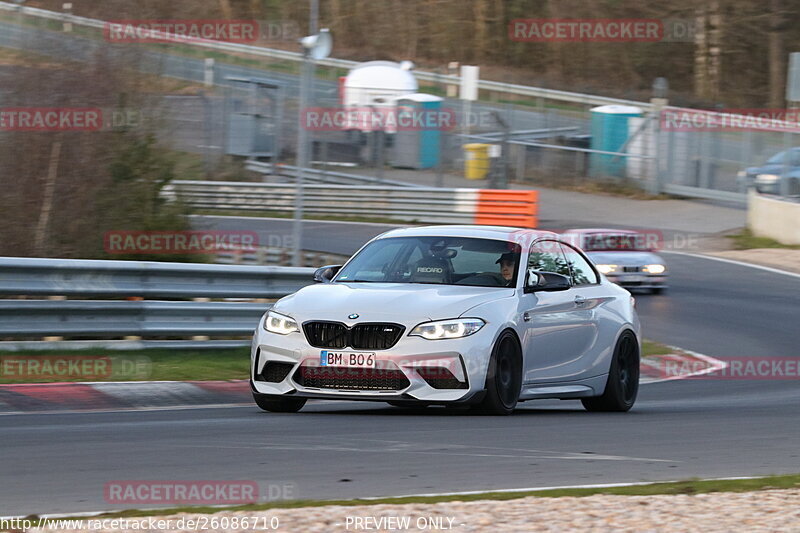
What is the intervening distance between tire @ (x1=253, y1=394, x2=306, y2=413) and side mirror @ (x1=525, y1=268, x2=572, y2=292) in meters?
1.89

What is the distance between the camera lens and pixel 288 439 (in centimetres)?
827

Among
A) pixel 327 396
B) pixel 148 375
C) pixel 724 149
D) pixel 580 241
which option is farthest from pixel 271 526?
pixel 724 149

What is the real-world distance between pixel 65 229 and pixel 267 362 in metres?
6.88

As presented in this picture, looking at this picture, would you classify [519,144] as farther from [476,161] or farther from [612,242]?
[612,242]

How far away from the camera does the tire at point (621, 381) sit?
37.2 feet

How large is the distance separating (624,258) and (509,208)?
809 centimetres

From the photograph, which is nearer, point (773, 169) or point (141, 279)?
point (141, 279)

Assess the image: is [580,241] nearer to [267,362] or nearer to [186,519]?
[267,362]

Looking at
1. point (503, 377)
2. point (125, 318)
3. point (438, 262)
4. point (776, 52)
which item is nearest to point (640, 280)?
point (125, 318)

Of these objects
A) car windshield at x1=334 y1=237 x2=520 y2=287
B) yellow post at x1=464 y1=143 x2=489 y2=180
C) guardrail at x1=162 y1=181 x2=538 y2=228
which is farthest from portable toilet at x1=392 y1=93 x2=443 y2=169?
car windshield at x1=334 y1=237 x2=520 y2=287

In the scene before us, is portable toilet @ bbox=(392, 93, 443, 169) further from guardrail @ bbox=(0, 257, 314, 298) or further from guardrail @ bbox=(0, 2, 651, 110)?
guardrail @ bbox=(0, 257, 314, 298)

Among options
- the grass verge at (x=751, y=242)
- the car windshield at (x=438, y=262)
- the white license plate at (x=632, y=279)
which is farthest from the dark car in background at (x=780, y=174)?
the car windshield at (x=438, y=262)

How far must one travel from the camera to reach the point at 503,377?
9.71m

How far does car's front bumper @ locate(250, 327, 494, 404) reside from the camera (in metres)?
9.23
